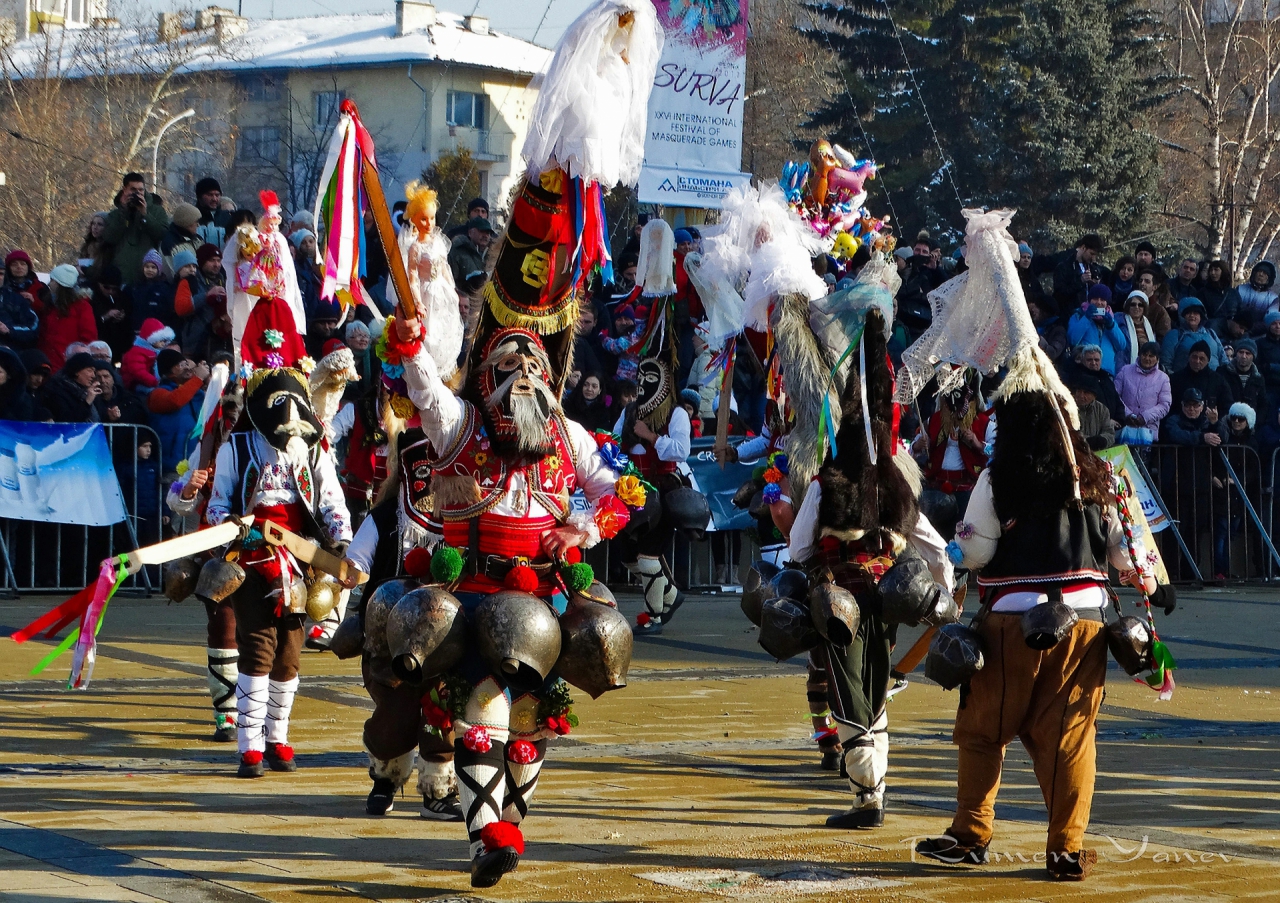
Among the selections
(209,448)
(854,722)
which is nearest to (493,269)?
(854,722)

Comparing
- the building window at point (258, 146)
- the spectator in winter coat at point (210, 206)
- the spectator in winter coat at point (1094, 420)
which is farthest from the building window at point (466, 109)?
the spectator in winter coat at point (1094, 420)

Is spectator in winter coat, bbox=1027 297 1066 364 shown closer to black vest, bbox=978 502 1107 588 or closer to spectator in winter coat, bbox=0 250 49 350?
spectator in winter coat, bbox=0 250 49 350

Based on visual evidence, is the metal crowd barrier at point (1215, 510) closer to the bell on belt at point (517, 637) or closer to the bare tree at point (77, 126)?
the bell on belt at point (517, 637)

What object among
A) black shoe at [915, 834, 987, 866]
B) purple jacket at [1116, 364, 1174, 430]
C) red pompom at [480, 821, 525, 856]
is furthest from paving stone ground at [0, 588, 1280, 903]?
purple jacket at [1116, 364, 1174, 430]

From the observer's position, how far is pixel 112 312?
49.6 feet

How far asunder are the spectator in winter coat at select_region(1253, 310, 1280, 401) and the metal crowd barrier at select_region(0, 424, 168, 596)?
1089cm

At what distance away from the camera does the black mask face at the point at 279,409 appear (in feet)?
26.8

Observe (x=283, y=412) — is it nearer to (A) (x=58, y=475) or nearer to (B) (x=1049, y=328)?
(A) (x=58, y=475)

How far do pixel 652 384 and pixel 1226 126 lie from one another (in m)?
37.0

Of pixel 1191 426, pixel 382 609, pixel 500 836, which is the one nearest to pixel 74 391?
pixel 382 609

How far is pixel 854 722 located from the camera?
22.9 ft

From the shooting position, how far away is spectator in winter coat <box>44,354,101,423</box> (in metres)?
14.2

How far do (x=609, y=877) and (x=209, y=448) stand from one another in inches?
152

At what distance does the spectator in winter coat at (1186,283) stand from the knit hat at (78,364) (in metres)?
11.0
